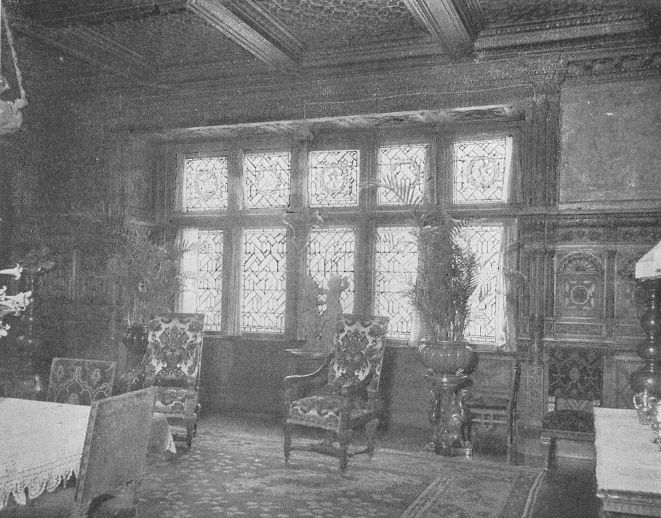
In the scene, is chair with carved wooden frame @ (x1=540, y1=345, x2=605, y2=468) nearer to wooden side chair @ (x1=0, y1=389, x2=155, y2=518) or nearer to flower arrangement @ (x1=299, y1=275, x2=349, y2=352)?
flower arrangement @ (x1=299, y1=275, x2=349, y2=352)

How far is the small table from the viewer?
2199 mm

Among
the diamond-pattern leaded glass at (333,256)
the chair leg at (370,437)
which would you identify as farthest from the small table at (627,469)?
the diamond-pattern leaded glass at (333,256)

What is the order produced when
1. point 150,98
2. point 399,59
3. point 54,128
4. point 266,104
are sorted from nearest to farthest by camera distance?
Answer: point 399,59
point 266,104
point 150,98
point 54,128

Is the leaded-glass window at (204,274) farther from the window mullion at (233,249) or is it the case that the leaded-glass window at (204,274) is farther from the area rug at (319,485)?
the area rug at (319,485)

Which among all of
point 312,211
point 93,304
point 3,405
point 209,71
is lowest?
point 3,405

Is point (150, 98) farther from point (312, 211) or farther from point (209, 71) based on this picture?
point (312, 211)

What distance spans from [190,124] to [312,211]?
69.2 inches

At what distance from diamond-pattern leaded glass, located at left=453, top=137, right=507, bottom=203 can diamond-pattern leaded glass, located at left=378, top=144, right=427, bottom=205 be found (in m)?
0.39

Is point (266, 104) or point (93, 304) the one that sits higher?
point (266, 104)

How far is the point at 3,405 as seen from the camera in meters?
3.75

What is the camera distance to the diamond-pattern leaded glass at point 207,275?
829 cm

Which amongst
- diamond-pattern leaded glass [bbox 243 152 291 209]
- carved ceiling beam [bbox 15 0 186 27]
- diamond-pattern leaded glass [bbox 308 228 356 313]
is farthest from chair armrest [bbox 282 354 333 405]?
carved ceiling beam [bbox 15 0 186 27]

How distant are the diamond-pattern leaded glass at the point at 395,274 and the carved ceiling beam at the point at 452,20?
6.71 ft

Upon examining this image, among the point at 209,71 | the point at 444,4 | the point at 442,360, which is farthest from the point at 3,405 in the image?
the point at 209,71
